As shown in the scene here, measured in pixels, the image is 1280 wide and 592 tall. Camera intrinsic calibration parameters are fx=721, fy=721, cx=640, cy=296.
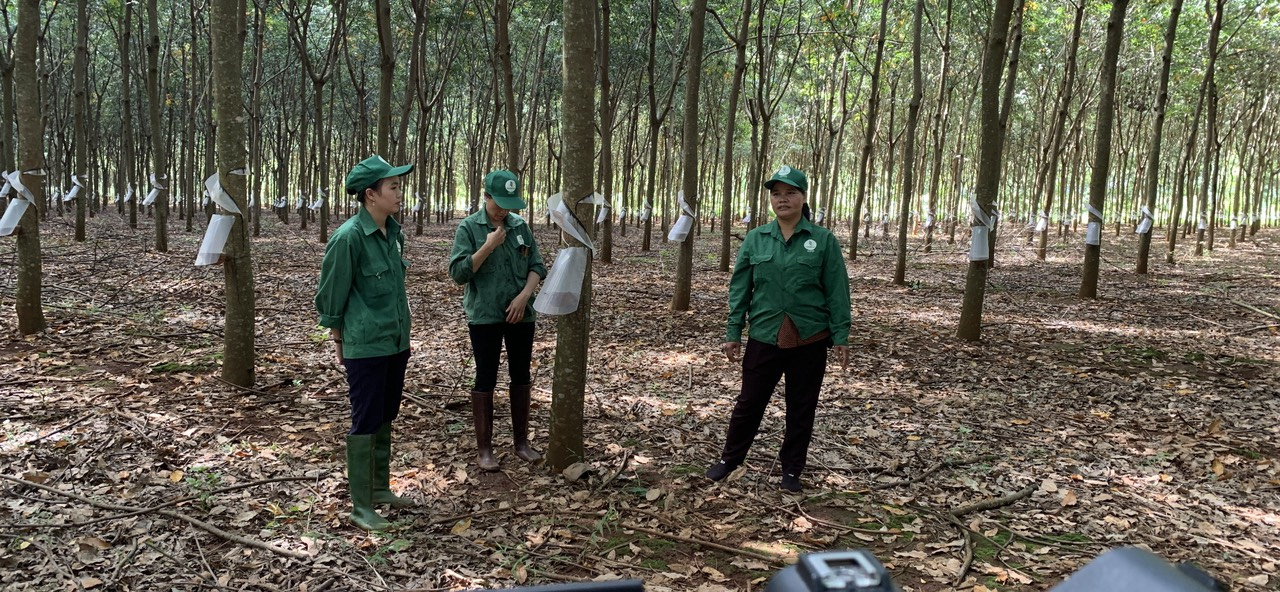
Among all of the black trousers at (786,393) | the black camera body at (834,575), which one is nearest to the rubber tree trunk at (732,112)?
the black trousers at (786,393)

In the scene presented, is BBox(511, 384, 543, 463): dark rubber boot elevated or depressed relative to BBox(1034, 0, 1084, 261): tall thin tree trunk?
depressed

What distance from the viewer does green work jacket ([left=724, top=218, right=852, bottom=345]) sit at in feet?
12.7

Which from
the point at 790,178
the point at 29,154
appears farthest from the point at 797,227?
the point at 29,154

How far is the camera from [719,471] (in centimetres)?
418

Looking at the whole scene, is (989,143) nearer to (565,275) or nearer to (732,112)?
(732,112)

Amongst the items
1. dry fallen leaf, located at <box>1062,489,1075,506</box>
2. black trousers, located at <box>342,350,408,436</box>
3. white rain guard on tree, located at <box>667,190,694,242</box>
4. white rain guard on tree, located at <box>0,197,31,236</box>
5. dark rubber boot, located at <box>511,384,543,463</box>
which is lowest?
dry fallen leaf, located at <box>1062,489,1075,506</box>

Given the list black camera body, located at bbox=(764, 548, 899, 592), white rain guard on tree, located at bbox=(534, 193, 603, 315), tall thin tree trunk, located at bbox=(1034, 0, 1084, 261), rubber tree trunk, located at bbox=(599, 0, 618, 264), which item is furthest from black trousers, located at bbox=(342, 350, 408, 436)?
tall thin tree trunk, located at bbox=(1034, 0, 1084, 261)

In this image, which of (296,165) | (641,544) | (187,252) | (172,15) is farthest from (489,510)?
(296,165)

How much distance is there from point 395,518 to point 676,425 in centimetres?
214

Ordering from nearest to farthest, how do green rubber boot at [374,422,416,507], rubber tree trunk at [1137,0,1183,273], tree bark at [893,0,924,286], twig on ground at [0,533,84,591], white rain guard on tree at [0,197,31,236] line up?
twig on ground at [0,533,84,591] < green rubber boot at [374,422,416,507] < white rain guard on tree at [0,197,31,236] < tree bark at [893,0,924,286] < rubber tree trunk at [1137,0,1183,273]

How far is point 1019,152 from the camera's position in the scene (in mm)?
A: 31953

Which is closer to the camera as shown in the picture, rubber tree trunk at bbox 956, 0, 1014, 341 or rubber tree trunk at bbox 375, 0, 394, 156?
rubber tree trunk at bbox 956, 0, 1014, 341

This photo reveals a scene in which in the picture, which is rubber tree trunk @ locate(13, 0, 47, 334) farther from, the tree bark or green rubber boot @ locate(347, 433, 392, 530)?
the tree bark

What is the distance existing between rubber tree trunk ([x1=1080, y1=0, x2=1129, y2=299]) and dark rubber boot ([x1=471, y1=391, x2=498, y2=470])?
8941mm
